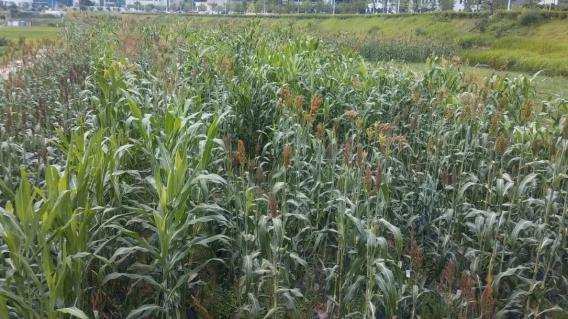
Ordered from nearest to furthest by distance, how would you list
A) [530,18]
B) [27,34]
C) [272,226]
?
1. [272,226]
2. [530,18]
3. [27,34]

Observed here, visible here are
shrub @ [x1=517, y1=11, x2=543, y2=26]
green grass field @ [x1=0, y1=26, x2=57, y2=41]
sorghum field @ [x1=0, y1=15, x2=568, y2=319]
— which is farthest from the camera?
green grass field @ [x1=0, y1=26, x2=57, y2=41]

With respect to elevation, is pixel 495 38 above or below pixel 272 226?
above

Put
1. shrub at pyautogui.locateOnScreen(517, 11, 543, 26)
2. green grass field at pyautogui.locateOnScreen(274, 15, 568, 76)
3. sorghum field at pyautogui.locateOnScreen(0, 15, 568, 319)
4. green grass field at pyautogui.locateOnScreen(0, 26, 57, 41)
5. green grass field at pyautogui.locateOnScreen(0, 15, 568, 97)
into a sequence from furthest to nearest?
green grass field at pyautogui.locateOnScreen(0, 26, 57, 41) → shrub at pyautogui.locateOnScreen(517, 11, 543, 26) → green grass field at pyautogui.locateOnScreen(274, 15, 568, 76) → green grass field at pyautogui.locateOnScreen(0, 15, 568, 97) → sorghum field at pyautogui.locateOnScreen(0, 15, 568, 319)

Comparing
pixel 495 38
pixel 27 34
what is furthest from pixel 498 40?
pixel 27 34

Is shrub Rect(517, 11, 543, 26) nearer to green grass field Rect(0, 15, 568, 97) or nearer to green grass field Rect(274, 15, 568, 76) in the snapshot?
green grass field Rect(274, 15, 568, 76)

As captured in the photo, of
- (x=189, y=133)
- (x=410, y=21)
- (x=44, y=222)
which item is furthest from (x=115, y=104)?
(x=410, y=21)

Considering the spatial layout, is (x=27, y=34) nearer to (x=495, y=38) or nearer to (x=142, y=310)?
(x=495, y=38)

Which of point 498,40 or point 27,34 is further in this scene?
point 27,34

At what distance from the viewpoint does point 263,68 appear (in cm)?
679

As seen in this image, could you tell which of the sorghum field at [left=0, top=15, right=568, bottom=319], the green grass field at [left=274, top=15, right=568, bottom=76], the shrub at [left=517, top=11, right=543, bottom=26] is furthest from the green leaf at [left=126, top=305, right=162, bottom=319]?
the shrub at [left=517, top=11, right=543, bottom=26]

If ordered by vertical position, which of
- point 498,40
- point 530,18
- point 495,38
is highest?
point 530,18

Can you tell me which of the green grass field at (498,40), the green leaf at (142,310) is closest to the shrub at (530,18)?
the green grass field at (498,40)

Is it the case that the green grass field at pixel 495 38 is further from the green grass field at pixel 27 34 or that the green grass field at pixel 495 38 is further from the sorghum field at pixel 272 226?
the green grass field at pixel 27 34

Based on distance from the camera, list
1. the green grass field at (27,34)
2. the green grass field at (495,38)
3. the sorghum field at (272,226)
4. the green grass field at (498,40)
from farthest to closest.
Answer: the green grass field at (27,34) < the green grass field at (495,38) < the green grass field at (498,40) < the sorghum field at (272,226)
